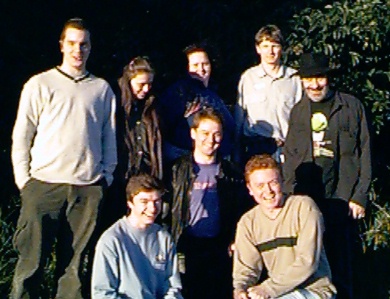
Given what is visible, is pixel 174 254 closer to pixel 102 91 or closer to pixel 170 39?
pixel 102 91

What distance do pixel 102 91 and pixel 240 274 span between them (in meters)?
1.54

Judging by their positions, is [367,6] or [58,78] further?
[367,6]

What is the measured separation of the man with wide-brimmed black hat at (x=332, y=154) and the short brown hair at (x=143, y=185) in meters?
1.30

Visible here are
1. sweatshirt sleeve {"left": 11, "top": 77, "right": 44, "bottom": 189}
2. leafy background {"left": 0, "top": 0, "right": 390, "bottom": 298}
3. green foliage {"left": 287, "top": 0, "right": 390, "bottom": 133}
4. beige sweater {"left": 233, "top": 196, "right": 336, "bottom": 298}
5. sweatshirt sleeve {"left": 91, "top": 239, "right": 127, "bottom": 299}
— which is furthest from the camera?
green foliage {"left": 287, "top": 0, "right": 390, "bottom": 133}

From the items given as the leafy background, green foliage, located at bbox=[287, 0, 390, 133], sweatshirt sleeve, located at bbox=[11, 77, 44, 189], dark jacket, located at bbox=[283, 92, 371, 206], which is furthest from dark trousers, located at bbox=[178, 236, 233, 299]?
green foliage, located at bbox=[287, 0, 390, 133]

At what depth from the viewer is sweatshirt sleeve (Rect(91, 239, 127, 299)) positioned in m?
6.81

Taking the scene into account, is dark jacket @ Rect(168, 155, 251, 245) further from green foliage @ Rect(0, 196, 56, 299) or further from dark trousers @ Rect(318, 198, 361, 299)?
green foliage @ Rect(0, 196, 56, 299)

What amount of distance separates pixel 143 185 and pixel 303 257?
114 centimetres

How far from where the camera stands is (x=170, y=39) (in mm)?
9742

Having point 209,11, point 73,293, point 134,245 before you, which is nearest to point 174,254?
Answer: point 134,245

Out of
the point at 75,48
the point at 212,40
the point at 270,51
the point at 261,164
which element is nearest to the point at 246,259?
the point at 261,164

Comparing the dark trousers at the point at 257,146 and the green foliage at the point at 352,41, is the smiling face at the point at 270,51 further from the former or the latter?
the green foliage at the point at 352,41

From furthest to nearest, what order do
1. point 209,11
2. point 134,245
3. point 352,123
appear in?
point 209,11, point 352,123, point 134,245

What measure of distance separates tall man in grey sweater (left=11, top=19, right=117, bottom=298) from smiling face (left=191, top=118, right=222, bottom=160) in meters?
0.58
